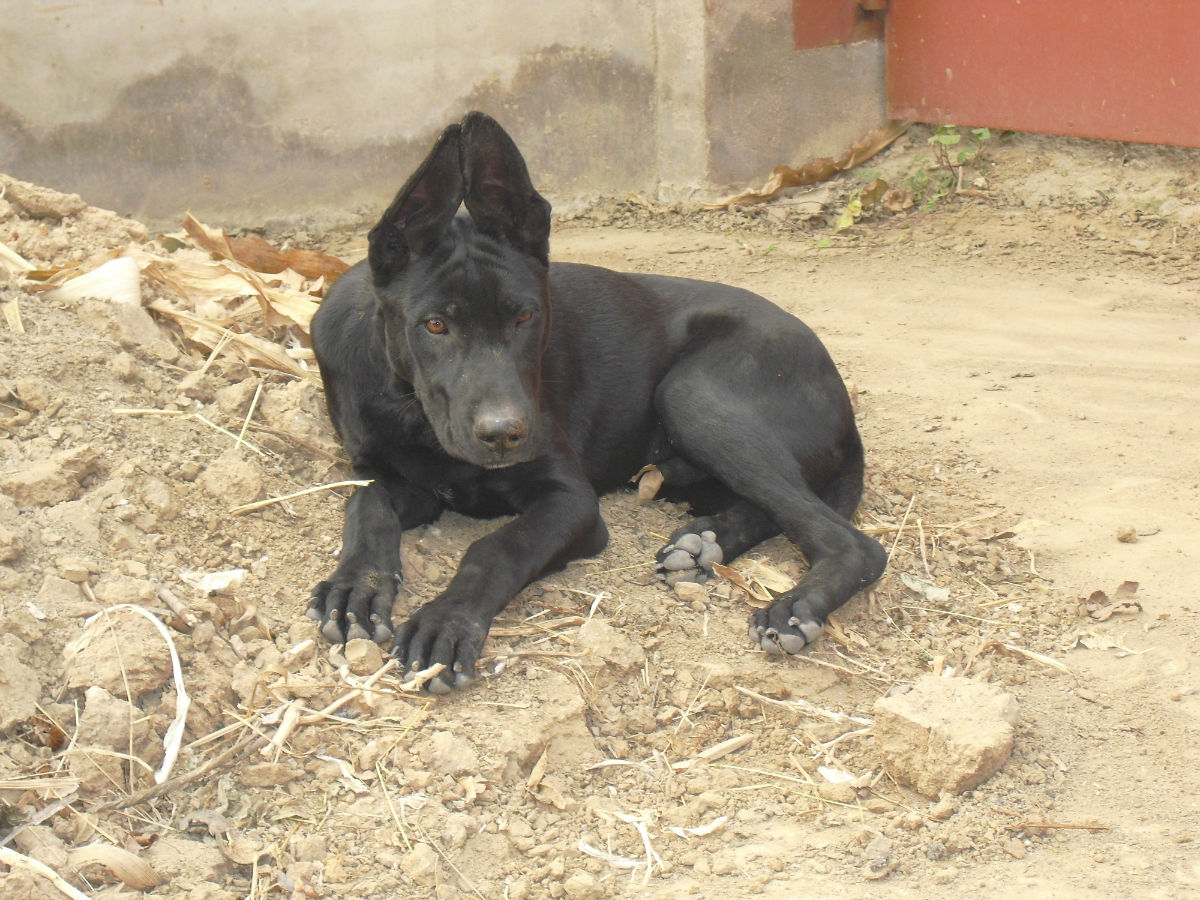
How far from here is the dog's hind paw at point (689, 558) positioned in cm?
381

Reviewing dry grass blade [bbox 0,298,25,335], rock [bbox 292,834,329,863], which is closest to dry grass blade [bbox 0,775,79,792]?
rock [bbox 292,834,329,863]

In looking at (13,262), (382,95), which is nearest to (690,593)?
(13,262)

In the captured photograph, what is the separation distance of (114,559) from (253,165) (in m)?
4.64

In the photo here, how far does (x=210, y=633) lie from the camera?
3.06 metres

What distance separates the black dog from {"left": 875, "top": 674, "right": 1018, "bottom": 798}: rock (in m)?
0.48

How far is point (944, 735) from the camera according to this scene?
9.23 ft

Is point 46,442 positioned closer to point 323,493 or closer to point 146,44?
point 323,493

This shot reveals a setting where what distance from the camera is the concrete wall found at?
7012 millimetres

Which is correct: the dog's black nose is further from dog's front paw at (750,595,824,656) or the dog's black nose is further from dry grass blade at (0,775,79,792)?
dry grass blade at (0,775,79,792)

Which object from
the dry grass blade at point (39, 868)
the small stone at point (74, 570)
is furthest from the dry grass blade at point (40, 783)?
the small stone at point (74, 570)

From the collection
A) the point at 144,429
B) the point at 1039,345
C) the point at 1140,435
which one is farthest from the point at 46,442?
the point at 1039,345

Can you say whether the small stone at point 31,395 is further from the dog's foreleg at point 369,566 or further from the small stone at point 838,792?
the small stone at point 838,792

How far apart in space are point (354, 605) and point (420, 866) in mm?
909

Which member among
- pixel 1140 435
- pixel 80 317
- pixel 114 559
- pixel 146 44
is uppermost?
pixel 146 44
